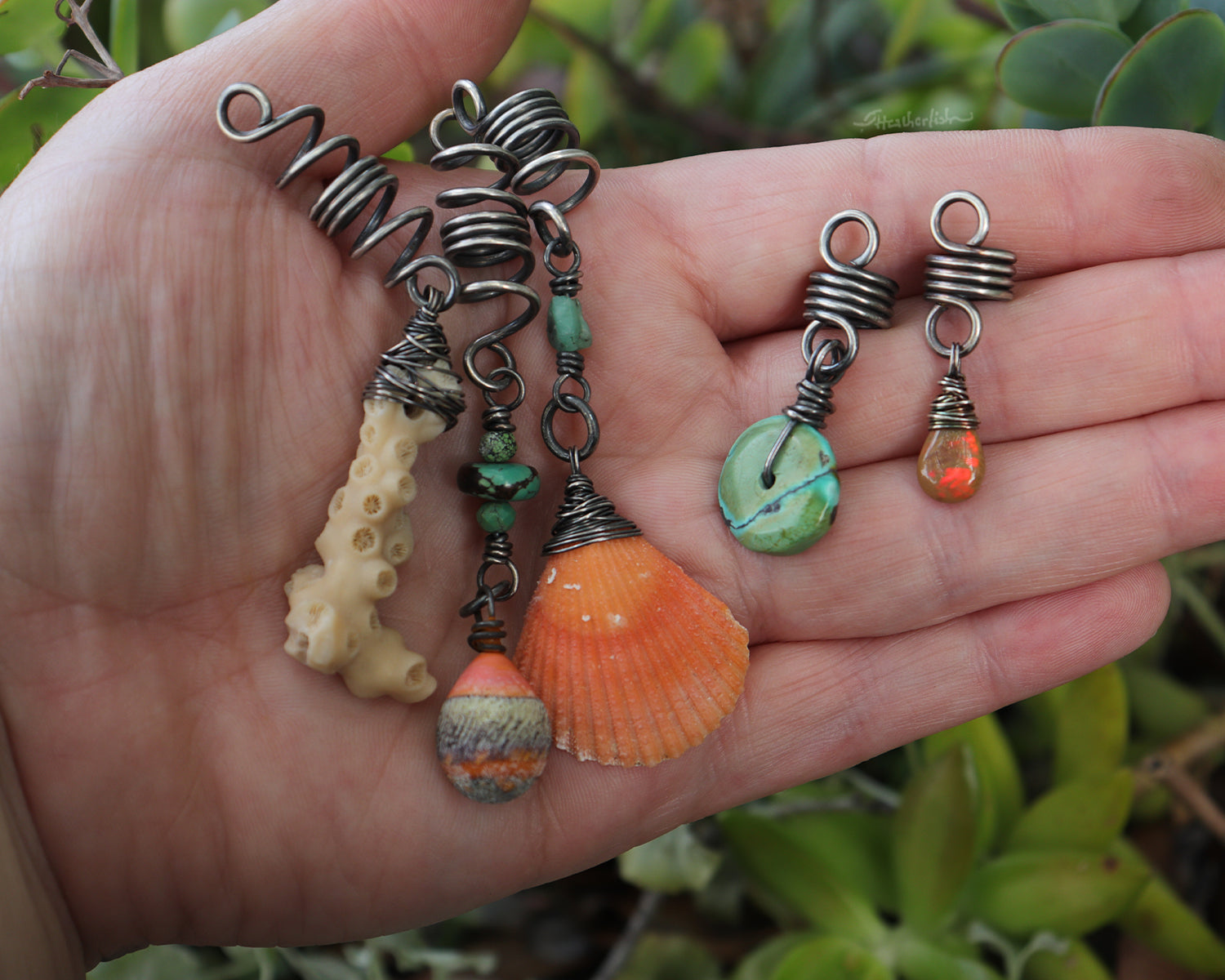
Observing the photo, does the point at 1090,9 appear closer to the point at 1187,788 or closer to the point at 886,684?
the point at 886,684

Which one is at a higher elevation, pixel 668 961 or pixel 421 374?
pixel 421 374

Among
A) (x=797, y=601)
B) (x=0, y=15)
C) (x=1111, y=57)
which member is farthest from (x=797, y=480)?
(x=0, y=15)

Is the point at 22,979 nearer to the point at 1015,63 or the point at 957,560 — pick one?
the point at 957,560

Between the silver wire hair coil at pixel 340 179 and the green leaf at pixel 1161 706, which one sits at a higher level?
the silver wire hair coil at pixel 340 179

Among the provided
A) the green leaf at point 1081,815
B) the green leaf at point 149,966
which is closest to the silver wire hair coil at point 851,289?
the green leaf at point 1081,815

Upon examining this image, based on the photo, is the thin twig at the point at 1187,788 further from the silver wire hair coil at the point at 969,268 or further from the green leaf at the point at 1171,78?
the green leaf at the point at 1171,78

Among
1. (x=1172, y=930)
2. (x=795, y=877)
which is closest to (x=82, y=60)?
(x=795, y=877)
